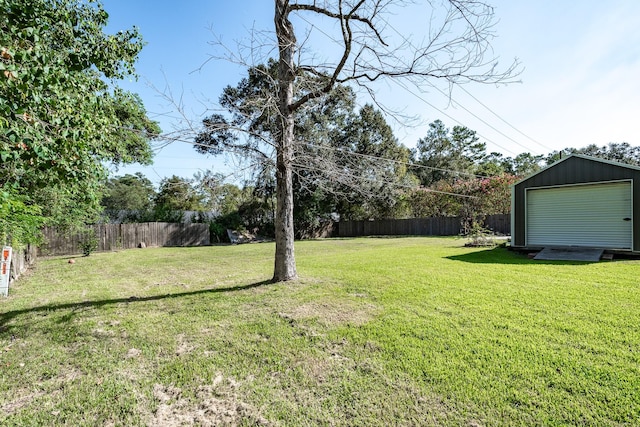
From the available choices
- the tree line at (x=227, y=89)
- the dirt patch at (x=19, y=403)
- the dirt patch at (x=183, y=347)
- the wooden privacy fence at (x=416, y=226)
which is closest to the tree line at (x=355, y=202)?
the wooden privacy fence at (x=416, y=226)

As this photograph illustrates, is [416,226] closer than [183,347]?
No

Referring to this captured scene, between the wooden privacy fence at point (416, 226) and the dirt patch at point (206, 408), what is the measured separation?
17.9 m

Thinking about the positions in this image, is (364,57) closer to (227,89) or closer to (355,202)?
(227,89)

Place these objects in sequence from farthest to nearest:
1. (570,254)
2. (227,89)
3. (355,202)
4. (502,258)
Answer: (355,202)
(502,258)
(570,254)
(227,89)

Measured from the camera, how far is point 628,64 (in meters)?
7.93

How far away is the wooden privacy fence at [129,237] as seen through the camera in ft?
38.7

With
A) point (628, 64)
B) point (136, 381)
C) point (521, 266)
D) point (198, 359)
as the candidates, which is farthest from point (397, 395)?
point (628, 64)

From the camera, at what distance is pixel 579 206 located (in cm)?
823

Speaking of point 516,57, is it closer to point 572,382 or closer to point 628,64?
point 572,382

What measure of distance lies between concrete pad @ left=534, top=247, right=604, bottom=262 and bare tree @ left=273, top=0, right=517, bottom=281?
5789 mm

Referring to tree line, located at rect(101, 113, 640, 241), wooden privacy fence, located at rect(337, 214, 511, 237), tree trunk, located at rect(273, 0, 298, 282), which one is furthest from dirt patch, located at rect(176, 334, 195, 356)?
wooden privacy fence, located at rect(337, 214, 511, 237)

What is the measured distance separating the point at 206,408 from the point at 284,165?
353 cm

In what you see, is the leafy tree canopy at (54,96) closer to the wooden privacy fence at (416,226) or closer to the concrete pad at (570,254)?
the concrete pad at (570,254)

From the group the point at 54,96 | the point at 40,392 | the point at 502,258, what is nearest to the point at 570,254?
the point at 502,258
